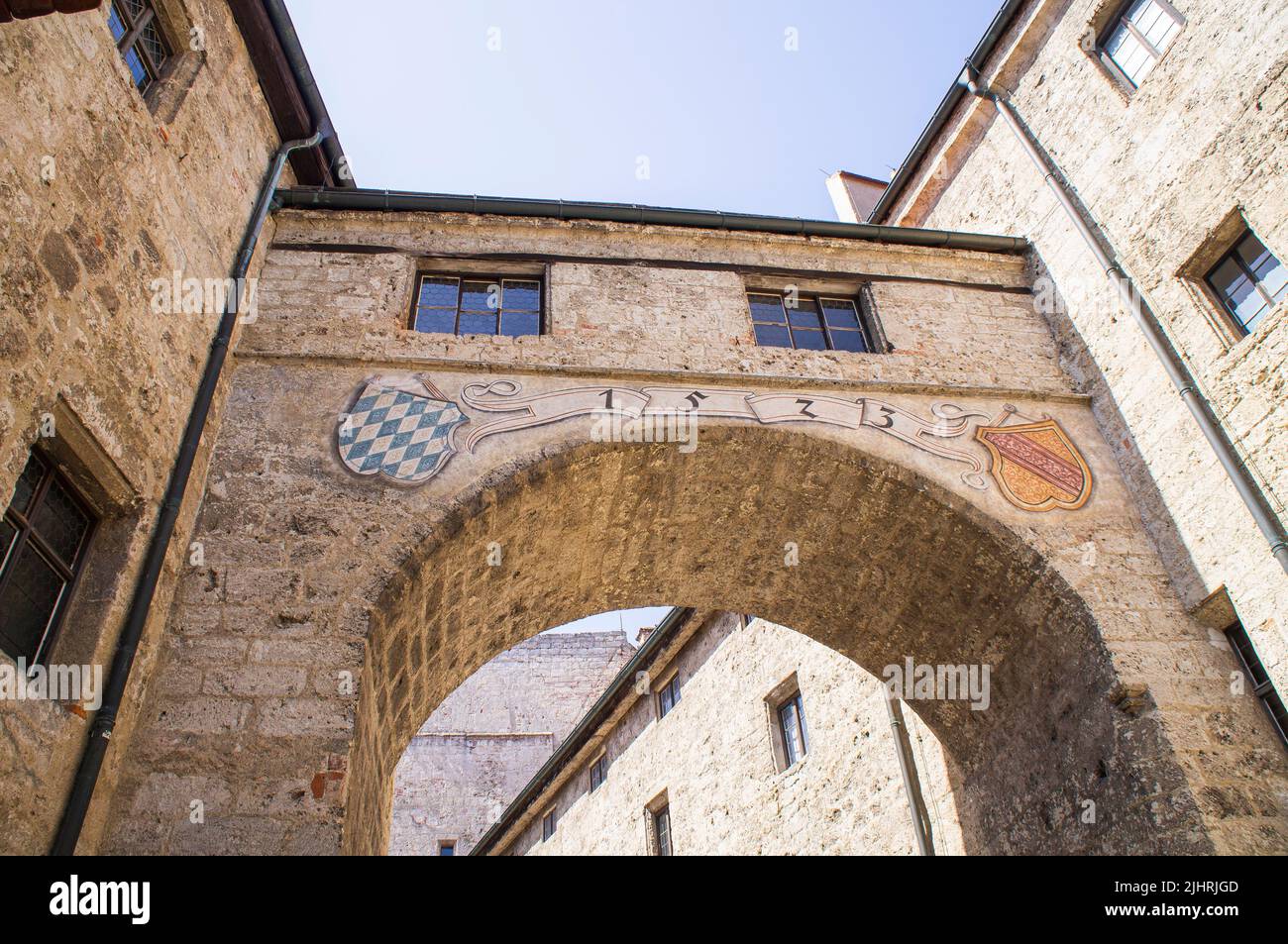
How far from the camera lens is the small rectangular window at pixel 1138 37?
678 centimetres

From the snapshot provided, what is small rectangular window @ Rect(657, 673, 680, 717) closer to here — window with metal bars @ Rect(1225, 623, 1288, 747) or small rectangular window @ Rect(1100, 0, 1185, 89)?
window with metal bars @ Rect(1225, 623, 1288, 747)

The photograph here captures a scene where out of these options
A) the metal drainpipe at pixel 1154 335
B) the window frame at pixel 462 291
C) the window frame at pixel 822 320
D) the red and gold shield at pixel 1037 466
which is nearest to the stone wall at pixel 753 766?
the red and gold shield at pixel 1037 466

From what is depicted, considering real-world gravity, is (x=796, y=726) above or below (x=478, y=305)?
below

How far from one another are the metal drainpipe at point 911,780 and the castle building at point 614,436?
122 mm

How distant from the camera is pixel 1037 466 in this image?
21.2 ft

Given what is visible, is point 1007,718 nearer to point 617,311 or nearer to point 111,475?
point 617,311

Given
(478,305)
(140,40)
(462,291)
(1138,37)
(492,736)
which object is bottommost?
(478,305)

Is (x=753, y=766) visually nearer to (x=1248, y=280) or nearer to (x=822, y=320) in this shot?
(x=822, y=320)

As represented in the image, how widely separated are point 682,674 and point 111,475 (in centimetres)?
937

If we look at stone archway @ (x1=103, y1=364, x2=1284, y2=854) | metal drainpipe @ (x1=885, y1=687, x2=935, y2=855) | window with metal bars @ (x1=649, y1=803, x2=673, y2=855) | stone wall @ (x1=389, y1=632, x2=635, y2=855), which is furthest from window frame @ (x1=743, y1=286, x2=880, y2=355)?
stone wall @ (x1=389, y1=632, x2=635, y2=855)

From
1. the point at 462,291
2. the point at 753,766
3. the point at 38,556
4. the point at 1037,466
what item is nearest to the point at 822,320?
the point at 1037,466

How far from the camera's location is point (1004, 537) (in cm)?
605

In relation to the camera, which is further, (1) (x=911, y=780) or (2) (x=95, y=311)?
(1) (x=911, y=780)

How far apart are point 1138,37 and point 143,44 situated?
263 inches
